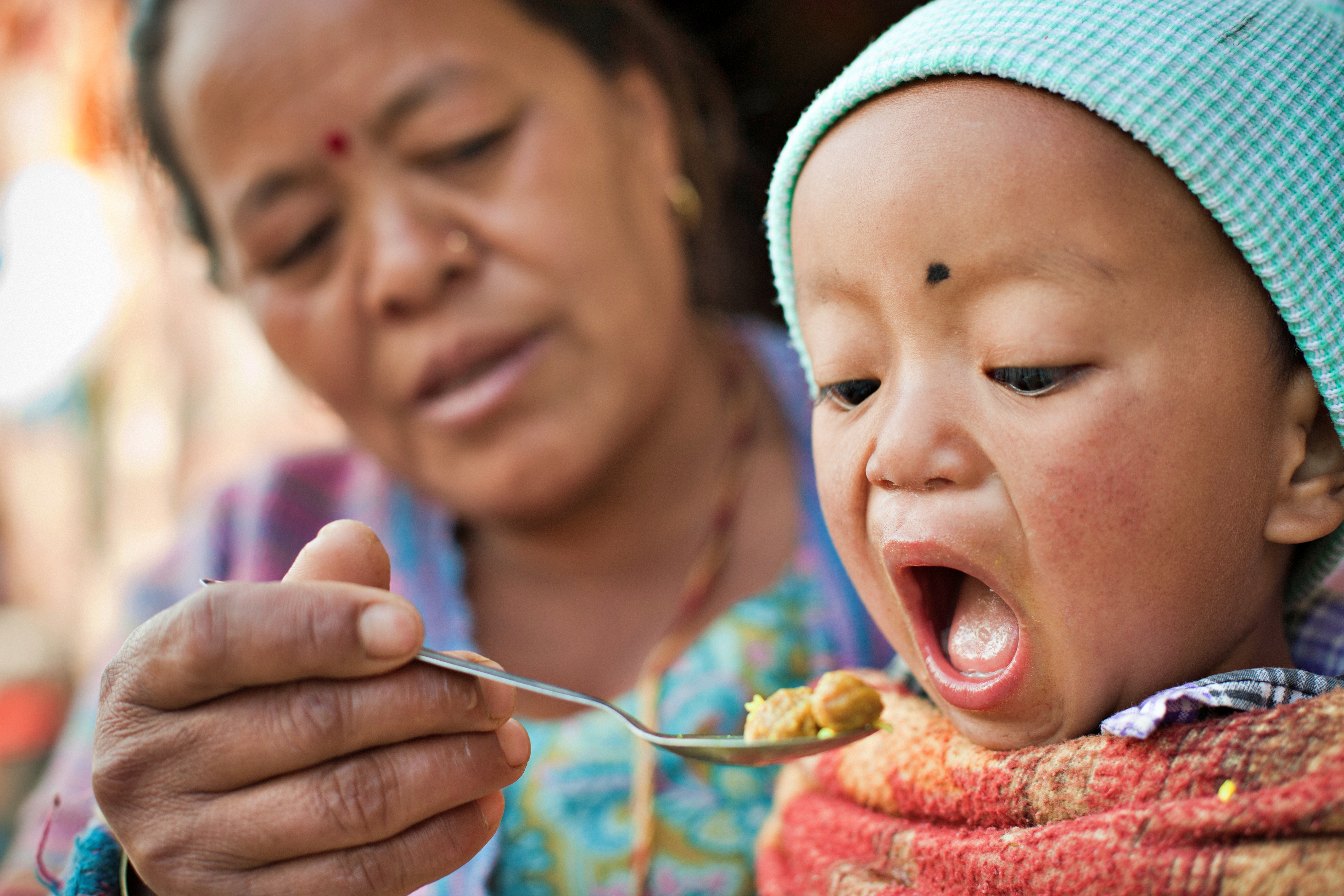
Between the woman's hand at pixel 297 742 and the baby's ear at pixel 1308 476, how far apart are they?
70 centimetres

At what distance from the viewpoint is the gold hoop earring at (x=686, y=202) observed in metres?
1.81

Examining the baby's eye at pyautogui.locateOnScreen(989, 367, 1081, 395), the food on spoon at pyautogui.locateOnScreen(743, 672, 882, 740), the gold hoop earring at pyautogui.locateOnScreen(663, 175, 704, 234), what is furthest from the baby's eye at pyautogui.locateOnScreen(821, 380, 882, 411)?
the gold hoop earring at pyautogui.locateOnScreen(663, 175, 704, 234)

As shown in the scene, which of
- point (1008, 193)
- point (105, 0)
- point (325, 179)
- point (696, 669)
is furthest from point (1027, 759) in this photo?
point (105, 0)

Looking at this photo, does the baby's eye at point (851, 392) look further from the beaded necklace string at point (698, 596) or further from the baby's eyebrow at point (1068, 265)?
the beaded necklace string at point (698, 596)

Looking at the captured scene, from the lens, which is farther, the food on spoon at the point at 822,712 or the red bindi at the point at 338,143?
the red bindi at the point at 338,143

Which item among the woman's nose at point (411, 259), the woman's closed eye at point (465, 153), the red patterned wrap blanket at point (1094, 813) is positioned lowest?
the red patterned wrap blanket at point (1094, 813)

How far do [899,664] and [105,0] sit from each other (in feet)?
9.23

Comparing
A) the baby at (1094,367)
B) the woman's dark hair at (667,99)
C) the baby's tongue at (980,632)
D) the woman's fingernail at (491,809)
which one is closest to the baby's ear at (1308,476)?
the baby at (1094,367)

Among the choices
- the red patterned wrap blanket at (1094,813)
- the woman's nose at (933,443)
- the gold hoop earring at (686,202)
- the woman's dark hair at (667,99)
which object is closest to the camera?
the red patterned wrap blanket at (1094,813)

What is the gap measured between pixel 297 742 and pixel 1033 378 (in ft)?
2.22

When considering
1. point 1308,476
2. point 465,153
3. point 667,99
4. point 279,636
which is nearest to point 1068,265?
point 1308,476

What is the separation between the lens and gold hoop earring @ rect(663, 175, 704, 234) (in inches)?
71.1

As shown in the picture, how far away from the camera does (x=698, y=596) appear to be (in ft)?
5.26

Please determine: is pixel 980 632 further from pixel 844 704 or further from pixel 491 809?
pixel 491 809
